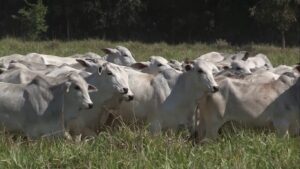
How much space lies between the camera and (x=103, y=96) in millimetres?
10828

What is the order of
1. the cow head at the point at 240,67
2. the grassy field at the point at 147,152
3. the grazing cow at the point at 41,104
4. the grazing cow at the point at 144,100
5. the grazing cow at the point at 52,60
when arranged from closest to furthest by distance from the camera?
the grassy field at the point at 147,152 < the grazing cow at the point at 41,104 < the grazing cow at the point at 144,100 < the cow head at the point at 240,67 < the grazing cow at the point at 52,60

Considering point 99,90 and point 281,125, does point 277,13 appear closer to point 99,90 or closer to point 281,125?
point 99,90

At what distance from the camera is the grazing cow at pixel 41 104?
31.2ft

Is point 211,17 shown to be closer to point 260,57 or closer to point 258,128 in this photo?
point 260,57

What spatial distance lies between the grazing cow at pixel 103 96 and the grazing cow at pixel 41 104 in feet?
2.33

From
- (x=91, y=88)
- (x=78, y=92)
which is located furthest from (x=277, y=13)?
(x=78, y=92)

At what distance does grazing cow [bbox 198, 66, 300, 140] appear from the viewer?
33.4 ft

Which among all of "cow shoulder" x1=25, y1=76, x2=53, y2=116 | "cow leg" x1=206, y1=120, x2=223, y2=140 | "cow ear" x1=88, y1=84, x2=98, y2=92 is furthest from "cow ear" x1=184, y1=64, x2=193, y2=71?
"cow shoulder" x1=25, y1=76, x2=53, y2=116

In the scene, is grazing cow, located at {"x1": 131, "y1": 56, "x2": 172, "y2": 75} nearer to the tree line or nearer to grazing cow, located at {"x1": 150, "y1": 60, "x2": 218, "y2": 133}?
grazing cow, located at {"x1": 150, "y1": 60, "x2": 218, "y2": 133}

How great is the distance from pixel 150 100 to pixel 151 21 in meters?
32.2

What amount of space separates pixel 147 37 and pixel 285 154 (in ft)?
114

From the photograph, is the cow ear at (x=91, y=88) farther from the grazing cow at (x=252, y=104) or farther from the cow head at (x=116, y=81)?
the grazing cow at (x=252, y=104)

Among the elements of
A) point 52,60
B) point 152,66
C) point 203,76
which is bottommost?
point 52,60

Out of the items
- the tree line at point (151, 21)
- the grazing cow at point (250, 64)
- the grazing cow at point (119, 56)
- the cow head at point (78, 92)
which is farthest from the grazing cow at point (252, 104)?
the tree line at point (151, 21)
